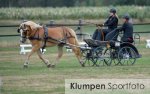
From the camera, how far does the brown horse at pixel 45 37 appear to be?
69.5 feet

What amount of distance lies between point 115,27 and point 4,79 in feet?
18.4

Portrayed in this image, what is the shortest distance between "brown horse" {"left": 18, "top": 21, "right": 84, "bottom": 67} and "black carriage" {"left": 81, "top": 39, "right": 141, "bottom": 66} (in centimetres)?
44

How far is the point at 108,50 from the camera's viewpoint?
2158 centimetres

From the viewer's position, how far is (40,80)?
16.9 m

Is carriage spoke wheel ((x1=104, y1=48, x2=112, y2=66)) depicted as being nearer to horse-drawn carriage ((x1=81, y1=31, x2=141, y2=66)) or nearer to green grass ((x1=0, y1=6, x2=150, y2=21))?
horse-drawn carriage ((x1=81, y1=31, x2=141, y2=66))

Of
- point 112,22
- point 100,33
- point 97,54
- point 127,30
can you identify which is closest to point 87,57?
point 97,54

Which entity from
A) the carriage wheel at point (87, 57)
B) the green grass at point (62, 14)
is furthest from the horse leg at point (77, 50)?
the green grass at point (62, 14)

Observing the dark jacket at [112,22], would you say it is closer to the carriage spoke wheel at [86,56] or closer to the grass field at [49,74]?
the carriage spoke wheel at [86,56]

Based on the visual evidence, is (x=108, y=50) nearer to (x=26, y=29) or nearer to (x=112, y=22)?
(x=112, y=22)

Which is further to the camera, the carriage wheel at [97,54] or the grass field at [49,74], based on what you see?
the carriage wheel at [97,54]

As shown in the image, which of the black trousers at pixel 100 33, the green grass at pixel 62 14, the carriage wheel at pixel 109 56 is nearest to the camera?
the carriage wheel at pixel 109 56

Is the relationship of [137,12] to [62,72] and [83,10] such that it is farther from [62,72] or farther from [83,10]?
[62,72]

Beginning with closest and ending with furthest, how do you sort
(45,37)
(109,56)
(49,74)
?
(49,74) < (109,56) < (45,37)

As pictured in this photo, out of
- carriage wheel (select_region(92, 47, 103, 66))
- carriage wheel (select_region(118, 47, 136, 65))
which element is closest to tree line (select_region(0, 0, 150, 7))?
carriage wheel (select_region(92, 47, 103, 66))
